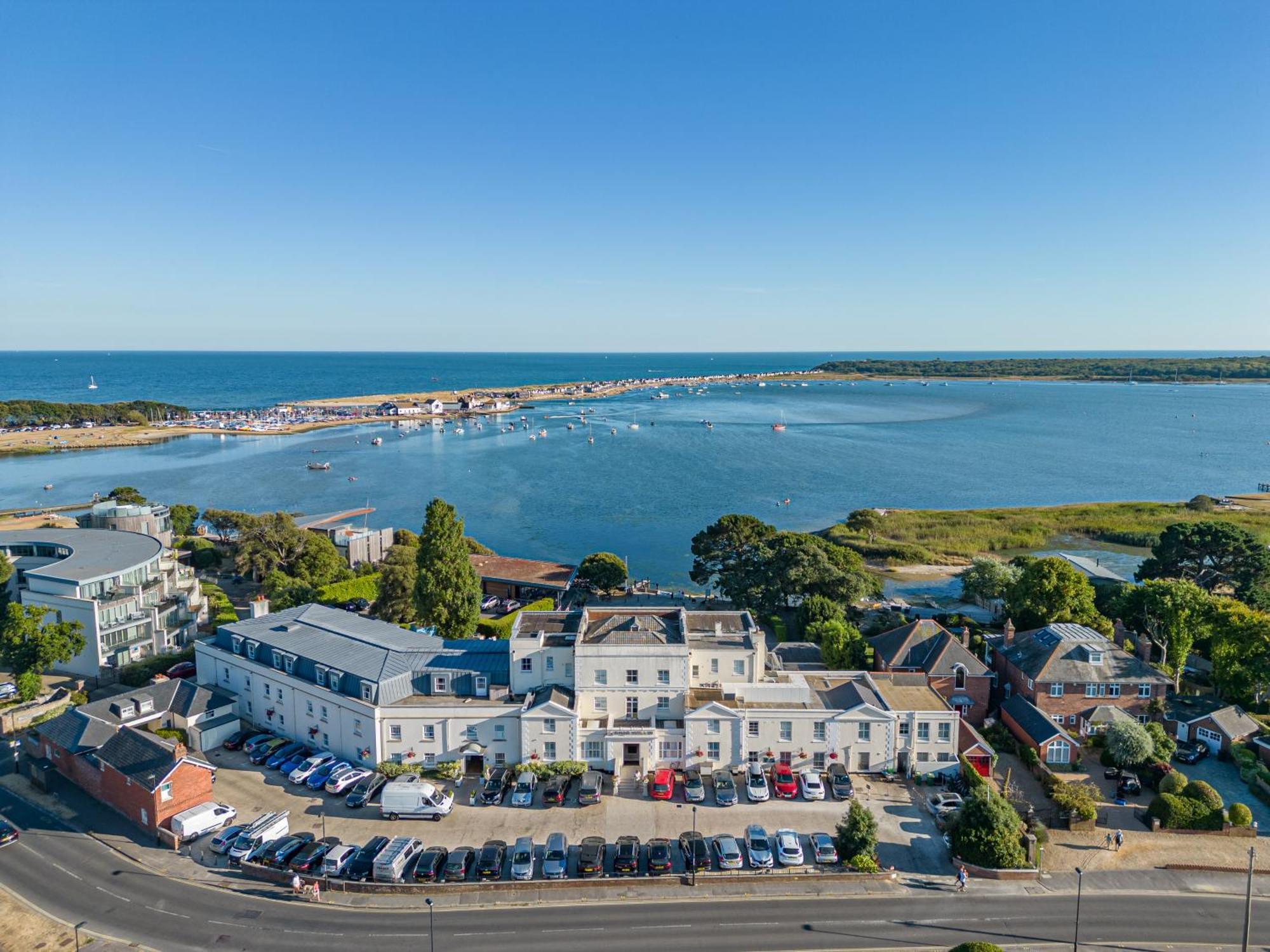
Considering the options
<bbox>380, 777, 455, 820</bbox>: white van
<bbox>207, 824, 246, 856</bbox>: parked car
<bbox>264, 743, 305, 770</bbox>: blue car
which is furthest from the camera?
<bbox>264, 743, 305, 770</bbox>: blue car

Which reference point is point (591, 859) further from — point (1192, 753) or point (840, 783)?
point (1192, 753)

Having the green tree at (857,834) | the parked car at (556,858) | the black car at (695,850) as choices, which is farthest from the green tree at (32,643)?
the green tree at (857,834)

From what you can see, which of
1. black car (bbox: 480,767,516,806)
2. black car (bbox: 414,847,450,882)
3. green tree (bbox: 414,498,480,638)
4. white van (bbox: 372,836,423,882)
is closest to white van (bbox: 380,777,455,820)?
black car (bbox: 480,767,516,806)

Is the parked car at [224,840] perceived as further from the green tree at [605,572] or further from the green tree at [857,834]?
the green tree at [605,572]

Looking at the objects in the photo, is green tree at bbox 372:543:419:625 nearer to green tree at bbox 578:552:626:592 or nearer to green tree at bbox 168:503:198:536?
green tree at bbox 578:552:626:592

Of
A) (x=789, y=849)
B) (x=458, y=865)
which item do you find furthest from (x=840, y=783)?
(x=458, y=865)

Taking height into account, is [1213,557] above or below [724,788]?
above

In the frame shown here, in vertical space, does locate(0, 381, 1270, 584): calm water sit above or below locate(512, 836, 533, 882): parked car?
above
